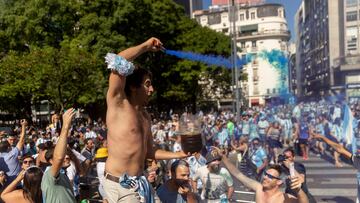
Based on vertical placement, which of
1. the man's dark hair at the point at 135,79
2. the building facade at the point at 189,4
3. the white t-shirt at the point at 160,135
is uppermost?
the building facade at the point at 189,4

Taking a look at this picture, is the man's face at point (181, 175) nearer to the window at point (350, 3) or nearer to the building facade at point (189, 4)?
the window at point (350, 3)

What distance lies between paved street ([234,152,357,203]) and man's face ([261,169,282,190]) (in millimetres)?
3220

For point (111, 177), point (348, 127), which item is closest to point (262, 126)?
point (348, 127)

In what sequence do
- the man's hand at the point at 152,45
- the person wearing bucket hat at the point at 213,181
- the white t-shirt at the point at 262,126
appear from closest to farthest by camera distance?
the man's hand at the point at 152,45, the person wearing bucket hat at the point at 213,181, the white t-shirt at the point at 262,126

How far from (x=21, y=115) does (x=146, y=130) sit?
3387cm

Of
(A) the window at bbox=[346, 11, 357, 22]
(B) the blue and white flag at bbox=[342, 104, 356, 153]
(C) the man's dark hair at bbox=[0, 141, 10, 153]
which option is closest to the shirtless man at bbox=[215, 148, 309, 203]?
(C) the man's dark hair at bbox=[0, 141, 10, 153]

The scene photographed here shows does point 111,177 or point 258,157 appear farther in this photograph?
point 258,157

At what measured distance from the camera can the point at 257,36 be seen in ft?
274

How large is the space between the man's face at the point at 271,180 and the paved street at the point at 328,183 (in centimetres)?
322

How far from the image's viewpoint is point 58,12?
33.8m

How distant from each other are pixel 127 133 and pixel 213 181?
353 cm

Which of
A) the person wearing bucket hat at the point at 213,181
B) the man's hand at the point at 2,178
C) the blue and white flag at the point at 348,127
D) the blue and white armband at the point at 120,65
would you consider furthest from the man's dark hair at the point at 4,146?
the blue and white flag at the point at 348,127

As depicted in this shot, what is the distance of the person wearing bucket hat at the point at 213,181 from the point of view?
6785 mm

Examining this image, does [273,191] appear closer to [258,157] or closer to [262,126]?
[258,157]
